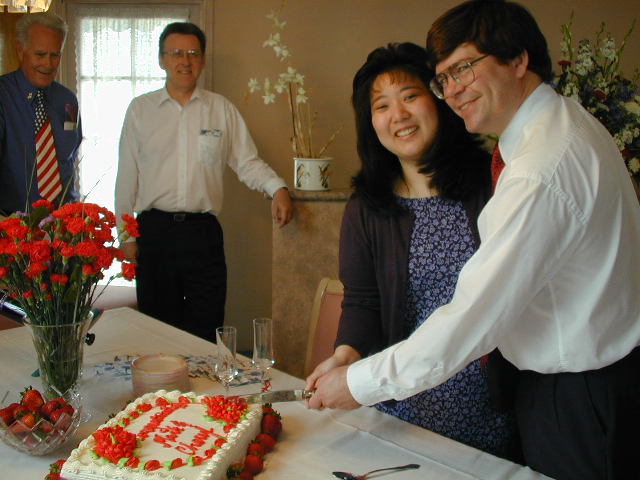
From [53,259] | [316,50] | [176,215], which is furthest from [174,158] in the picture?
[53,259]

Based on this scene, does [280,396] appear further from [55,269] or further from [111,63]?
[111,63]

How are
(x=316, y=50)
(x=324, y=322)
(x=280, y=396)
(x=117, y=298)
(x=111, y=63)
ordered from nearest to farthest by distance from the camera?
(x=280, y=396)
(x=324, y=322)
(x=117, y=298)
(x=316, y=50)
(x=111, y=63)

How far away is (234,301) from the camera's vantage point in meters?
4.11

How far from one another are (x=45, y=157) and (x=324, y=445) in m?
2.29

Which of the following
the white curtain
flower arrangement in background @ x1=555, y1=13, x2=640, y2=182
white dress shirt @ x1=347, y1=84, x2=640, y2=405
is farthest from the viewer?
the white curtain

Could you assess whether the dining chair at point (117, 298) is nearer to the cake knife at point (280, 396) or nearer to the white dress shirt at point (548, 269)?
the cake knife at point (280, 396)

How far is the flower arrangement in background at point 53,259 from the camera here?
1.36 metres

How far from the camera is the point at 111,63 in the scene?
4.03 m

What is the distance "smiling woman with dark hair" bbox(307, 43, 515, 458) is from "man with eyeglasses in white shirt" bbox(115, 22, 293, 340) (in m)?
1.54

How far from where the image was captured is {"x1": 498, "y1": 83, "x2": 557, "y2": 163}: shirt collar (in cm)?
120

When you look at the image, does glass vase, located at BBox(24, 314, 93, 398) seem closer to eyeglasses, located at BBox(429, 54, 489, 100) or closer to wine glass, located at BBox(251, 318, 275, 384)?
wine glass, located at BBox(251, 318, 275, 384)

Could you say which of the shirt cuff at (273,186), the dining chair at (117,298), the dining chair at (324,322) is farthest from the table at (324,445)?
the dining chair at (117,298)

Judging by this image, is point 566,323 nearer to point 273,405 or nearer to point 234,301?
point 273,405

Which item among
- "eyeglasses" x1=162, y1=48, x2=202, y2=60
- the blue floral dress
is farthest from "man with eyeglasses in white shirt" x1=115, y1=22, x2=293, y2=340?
the blue floral dress
